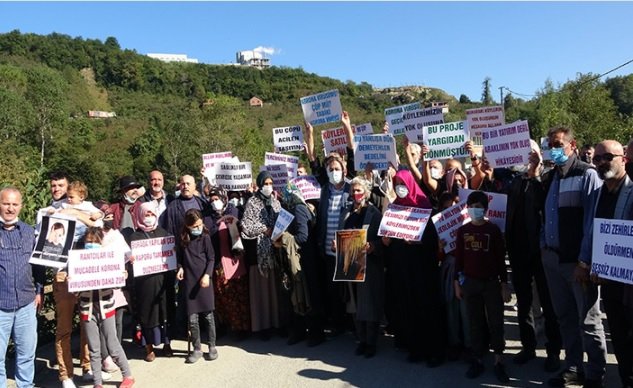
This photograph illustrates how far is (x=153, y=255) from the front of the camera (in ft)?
19.0

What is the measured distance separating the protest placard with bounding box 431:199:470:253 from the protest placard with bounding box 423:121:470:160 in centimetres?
155

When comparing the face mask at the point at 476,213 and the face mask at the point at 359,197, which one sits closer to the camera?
the face mask at the point at 476,213

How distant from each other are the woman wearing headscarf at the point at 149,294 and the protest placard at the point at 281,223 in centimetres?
132

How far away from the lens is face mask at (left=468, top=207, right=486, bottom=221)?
192 inches

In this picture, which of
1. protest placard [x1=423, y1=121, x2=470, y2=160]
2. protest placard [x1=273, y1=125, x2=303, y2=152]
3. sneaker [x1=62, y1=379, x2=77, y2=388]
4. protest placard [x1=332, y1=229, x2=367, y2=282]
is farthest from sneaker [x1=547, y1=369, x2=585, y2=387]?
protest placard [x1=273, y1=125, x2=303, y2=152]

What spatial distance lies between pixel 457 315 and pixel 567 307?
3.88 ft

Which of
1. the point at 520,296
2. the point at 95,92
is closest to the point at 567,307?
the point at 520,296

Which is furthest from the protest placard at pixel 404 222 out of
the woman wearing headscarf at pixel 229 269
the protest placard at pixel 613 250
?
the woman wearing headscarf at pixel 229 269

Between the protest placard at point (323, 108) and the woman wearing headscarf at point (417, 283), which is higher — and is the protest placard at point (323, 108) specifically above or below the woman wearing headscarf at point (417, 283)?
above

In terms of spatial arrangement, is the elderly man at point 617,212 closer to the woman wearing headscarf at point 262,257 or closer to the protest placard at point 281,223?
the protest placard at point 281,223

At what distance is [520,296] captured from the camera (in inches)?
203

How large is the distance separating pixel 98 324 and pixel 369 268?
295 centimetres

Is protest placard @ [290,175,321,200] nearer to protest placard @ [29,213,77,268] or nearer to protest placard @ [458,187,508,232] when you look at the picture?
protest placard @ [458,187,508,232]

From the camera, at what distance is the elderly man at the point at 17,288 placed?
4578mm
